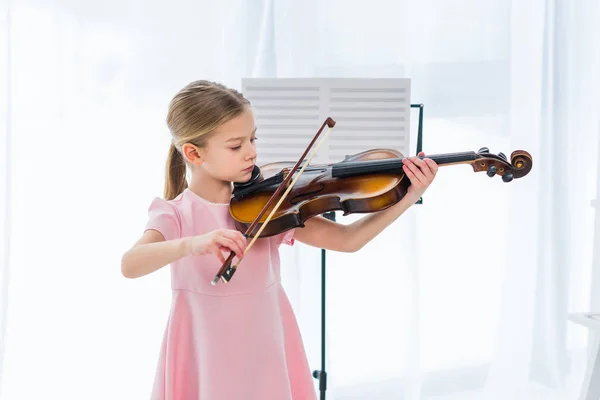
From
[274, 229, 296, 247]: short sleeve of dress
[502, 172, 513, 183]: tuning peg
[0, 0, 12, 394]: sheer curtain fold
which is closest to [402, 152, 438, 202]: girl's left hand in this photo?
[502, 172, 513, 183]: tuning peg

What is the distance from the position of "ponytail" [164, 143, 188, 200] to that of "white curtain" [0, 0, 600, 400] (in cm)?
96

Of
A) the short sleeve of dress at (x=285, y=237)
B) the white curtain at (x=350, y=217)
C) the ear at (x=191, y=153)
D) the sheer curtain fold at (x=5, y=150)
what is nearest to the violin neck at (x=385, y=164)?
the short sleeve of dress at (x=285, y=237)

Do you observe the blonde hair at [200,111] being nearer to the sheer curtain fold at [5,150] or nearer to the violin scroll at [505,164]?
the violin scroll at [505,164]

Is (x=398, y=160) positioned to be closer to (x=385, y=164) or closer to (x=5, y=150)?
(x=385, y=164)

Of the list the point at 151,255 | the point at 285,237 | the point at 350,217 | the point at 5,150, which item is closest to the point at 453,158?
the point at 285,237

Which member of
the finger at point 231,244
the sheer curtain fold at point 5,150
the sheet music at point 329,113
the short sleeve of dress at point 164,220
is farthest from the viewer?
the sheer curtain fold at point 5,150

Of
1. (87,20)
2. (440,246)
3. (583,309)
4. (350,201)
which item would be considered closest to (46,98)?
(87,20)

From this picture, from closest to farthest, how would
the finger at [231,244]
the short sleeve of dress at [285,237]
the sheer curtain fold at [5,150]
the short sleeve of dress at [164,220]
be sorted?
the finger at [231,244] → the short sleeve of dress at [164,220] → the short sleeve of dress at [285,237] → the sheer curtain fold at [5,150]

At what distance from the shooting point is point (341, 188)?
126cm

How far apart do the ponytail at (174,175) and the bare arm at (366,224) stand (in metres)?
0.24

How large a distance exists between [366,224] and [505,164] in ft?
0.89

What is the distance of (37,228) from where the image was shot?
2.13 meters

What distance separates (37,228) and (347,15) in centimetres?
126

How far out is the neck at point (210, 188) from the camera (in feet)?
4.01
